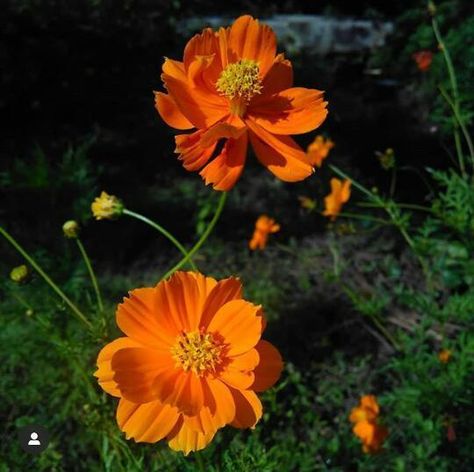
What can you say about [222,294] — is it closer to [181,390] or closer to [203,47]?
[181,390]

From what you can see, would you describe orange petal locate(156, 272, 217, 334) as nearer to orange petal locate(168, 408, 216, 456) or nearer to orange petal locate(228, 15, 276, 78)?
orange petal locate(168, 408, 216, 456)

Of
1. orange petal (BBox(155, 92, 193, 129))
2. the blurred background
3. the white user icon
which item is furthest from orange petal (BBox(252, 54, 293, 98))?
the white user icon

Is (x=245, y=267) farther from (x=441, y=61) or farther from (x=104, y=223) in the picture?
(x=441, y=61)

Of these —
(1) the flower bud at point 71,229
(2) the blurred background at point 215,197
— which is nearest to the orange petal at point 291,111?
(1) the flower bud at point 71,229

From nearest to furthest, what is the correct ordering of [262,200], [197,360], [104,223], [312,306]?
[197,360], [312,306], [104,223], [262,200]

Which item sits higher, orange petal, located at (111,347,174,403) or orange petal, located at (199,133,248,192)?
orange petal, located at (199,133,248,192)

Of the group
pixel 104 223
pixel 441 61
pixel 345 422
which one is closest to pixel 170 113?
pixel 345 422

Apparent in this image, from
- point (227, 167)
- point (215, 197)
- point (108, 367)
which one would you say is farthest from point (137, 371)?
point (215, 197)
